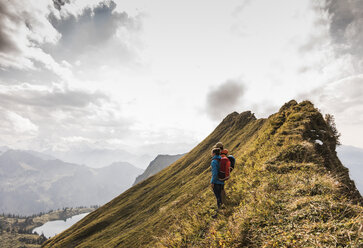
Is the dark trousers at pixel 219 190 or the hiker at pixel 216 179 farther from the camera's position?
the dark trousers at pixel 219 190

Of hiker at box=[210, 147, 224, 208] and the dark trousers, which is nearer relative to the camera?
hiker at box=[210, 147, 224, 208]

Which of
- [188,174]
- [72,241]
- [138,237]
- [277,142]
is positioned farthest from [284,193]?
[72,241]

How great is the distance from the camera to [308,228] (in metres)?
6.76

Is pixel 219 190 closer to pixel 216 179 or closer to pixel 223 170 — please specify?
pixel 216 179

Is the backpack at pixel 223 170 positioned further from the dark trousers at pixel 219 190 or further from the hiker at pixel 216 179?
the dark trousers at pixel 219 190

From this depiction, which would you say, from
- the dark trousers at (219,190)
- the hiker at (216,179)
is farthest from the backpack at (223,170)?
the dark trousers at (219,190)

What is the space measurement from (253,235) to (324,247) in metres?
2.64

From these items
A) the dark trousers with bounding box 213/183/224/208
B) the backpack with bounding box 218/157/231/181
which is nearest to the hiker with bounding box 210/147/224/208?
the dark trousers with bounding box 213/183/224/208

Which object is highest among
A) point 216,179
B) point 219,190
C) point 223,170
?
point 223,170

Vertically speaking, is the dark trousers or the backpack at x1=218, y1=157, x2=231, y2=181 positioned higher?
the backpack at x1=218, y1=157, x2=231, y2=181

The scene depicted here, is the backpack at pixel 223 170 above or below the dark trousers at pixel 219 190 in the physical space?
above

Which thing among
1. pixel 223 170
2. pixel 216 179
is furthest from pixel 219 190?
pixel 223 170

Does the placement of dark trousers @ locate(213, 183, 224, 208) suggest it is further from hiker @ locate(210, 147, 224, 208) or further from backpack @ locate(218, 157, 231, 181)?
backpack @ locate(218, 157, 231, 181)

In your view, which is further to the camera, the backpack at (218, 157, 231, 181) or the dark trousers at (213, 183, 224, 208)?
the dark trousers at (213, 183, 224, 208)
